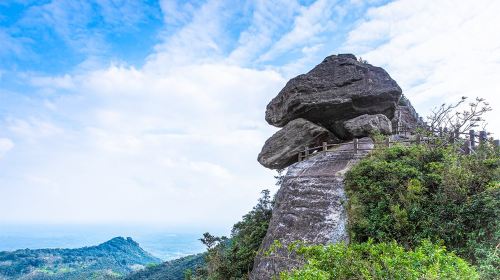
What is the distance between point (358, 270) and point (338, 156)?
9.94 m

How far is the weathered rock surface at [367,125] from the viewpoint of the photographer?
17141 mm

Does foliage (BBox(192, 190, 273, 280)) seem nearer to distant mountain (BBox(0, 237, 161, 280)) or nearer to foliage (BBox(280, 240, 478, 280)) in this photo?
foliage (BBox(280, 240, 478, 280))

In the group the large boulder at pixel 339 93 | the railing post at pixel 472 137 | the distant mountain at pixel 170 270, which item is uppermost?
the large boulder at pixel 339 93

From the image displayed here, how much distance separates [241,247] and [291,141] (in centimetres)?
637

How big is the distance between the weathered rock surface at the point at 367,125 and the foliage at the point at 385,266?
10.8 meters

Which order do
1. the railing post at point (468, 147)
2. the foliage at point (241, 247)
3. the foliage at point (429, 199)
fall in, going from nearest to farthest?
the foliage at point (429, 199)
the railing post at point (468, 147)
the foliage at point (241, 247)

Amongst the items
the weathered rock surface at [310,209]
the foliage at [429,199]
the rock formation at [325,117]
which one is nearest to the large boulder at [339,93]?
the rock formation at [325,117]

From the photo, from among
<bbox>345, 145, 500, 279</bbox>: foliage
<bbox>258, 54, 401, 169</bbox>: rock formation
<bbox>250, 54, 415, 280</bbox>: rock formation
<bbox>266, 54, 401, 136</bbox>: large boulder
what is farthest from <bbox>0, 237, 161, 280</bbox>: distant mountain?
<bbox>345, 145, 500, 279</bbox>: foliage

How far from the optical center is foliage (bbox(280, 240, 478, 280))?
5457 millimetres

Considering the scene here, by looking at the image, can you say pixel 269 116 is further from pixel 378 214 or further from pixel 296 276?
pixel 296 276

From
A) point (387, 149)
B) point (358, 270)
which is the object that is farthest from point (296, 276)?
point (387, 149)

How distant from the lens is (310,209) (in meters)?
12.8

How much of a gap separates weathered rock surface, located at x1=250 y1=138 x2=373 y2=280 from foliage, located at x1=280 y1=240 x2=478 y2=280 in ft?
13.6

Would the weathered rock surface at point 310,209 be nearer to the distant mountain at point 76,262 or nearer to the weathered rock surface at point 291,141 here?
the weathered rock surface at point 291,141
